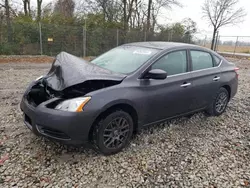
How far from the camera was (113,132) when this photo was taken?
2939 mm

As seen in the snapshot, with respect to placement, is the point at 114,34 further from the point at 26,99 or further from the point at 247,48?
the point at 247,48


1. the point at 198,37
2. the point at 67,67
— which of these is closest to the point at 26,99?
the point at 67,67

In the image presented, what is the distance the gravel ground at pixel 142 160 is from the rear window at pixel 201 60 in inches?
44.7

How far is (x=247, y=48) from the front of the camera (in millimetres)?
24016

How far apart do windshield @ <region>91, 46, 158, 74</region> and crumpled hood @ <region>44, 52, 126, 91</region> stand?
27 cm

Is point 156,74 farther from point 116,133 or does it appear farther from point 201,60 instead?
point 201,60

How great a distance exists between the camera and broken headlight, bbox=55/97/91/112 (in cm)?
258

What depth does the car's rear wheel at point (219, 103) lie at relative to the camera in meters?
4.39

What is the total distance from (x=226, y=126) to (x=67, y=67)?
319 cm

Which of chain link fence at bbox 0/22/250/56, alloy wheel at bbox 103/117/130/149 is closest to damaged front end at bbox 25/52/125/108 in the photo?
alloy wheel at bbox 103/117/130/149

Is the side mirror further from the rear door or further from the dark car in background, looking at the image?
the rear door

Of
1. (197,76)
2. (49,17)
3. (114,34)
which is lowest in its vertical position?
(197,76)

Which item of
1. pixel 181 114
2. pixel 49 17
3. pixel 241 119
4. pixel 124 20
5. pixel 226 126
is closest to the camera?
pixel 181 114

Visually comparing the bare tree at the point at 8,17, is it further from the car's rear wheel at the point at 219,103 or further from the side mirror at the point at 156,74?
the car's rear wheel at the point at 219,103
